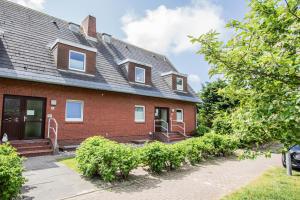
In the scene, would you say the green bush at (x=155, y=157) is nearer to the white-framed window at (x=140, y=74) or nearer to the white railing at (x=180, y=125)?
the white-framed window at (x=140, y=74)

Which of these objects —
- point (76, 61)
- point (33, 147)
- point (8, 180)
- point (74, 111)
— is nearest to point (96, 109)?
point (74, 111)

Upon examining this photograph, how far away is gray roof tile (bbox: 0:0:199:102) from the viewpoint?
10.2 m

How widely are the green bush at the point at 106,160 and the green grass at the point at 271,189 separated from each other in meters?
2.91

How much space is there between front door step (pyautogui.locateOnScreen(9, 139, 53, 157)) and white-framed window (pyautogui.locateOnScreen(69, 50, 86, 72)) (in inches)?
184

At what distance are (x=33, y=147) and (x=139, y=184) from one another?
6134mm

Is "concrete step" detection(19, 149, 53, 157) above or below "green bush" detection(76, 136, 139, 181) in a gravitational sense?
below

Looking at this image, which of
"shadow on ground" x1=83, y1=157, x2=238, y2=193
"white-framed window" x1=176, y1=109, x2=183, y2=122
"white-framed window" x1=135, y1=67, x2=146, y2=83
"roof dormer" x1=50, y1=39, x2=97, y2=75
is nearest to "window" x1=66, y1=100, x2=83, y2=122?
"roof dormer" x1=50, y1=39, x2=97, y2=75

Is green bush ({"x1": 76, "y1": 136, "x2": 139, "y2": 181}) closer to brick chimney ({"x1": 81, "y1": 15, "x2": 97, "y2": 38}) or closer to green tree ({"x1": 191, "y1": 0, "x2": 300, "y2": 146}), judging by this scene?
green tree ({"x1": 191, "y1": 0, "x2": 300, "y2": 146})

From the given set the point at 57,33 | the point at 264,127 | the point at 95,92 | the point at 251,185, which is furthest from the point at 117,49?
the point at 264,127

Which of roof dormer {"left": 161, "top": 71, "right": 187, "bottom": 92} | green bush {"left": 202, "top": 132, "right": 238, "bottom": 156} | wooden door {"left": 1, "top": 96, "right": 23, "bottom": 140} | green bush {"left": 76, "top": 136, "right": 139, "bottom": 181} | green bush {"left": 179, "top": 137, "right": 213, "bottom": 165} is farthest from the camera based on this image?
roof dormer {"left": 161, "top": 71, "right": 187, "bottom": 92}

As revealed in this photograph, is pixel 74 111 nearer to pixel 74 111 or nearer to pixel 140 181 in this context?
pixel 74 111

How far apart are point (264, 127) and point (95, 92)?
1098cm

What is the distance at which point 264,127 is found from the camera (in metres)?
3.12

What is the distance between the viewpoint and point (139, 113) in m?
15.4
